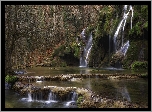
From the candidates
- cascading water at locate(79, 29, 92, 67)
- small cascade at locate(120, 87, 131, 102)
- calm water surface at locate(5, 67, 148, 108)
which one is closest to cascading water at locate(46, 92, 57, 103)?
calm water surface at locate(5, 67, 148, 108)

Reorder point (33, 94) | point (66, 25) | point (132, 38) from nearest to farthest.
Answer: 1. point (33, 94)
2. point (132, 38)
3. point (66, 25)

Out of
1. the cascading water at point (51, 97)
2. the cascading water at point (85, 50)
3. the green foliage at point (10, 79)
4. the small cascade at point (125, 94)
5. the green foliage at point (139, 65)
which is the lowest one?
the cascading water at point (51, 97)

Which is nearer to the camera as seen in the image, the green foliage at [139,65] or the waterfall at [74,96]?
the waterfall at [74,96]

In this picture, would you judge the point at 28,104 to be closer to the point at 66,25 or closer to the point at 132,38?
the point at 132,38

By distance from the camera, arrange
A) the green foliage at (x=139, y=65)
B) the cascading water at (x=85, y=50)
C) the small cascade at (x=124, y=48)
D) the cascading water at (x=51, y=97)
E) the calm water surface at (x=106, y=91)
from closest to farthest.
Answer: the calm water surface at (x=106, y=91), the cascading water at (x=51, y=97), the green foliage at (x=139, y=65), the small cascade at (x=124, y=48), the cascading water at (x=85, y=50)

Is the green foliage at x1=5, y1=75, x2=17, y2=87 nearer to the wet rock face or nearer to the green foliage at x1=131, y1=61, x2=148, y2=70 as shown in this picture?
the green foliage at x1=131, y1=61, x2=148, y2=70

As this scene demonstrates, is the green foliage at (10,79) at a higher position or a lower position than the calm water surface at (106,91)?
higher

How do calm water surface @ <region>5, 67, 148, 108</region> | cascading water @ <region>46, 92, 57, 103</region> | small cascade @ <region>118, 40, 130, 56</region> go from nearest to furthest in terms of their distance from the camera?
calm water surface @ <region>5, 67, 148, 108</region>
cascading water @ <region>46, 92, 57, 103</region>
small cascade @ <region>118, 40, 130, 56</region>

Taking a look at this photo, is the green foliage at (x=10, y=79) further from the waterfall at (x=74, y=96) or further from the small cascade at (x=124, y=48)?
the small cascade at (x=124, y=48)

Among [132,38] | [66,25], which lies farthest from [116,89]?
[66,25]

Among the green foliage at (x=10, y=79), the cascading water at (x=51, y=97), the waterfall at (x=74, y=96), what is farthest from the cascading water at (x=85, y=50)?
the waterfall at (x=74, y=96)

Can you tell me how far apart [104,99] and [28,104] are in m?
2.43

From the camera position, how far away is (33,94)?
402 inches

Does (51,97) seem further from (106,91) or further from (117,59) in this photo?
(117,59)
